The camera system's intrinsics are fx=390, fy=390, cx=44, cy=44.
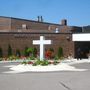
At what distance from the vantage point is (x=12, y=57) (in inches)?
1933

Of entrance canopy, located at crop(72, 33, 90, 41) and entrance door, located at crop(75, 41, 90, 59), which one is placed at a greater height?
entrance canopy, located at crop(72, 33, 90, 41)

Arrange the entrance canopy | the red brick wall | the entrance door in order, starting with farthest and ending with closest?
1. the entrance door
2. the entrance canopy
3. the red brick wall

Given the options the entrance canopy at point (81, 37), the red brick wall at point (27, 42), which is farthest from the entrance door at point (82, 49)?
the red brick wall at point (27, 42)

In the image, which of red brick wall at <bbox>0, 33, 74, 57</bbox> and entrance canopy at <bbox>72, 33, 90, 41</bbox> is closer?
red brick wall at <bbox>0, 33, 74, 57</bbox>

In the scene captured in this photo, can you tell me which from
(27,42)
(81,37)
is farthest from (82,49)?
(27,42)

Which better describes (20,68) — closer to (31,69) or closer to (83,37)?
(31,69)

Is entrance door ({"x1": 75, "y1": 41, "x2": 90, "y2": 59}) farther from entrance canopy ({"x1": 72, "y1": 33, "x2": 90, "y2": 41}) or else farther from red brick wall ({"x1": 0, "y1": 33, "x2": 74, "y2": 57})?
red brick wall ({"x1": 0, "y1": 33, "x2": 74, "y2": 57})

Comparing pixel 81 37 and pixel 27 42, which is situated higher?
pixel 81 37

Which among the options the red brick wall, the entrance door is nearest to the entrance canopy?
the red brick wall

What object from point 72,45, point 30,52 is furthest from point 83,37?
point 30,52

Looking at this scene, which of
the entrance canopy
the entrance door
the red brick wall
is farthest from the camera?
the entrance door

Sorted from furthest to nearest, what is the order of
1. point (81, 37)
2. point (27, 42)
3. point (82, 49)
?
point (82, 49), point (81, 37), point (27, 42)

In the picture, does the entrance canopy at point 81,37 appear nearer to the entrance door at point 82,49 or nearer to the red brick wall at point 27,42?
the red brick wall at point 27,42

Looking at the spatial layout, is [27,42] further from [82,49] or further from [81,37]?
[82,49]
